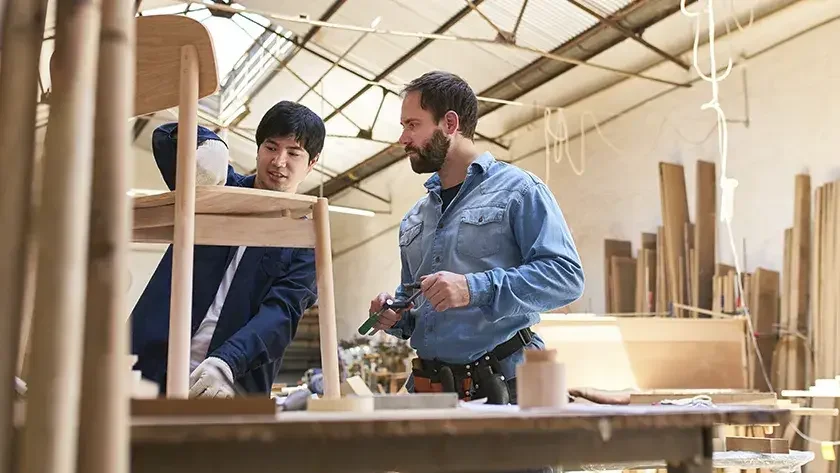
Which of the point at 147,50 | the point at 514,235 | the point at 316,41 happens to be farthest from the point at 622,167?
the point at 147,50

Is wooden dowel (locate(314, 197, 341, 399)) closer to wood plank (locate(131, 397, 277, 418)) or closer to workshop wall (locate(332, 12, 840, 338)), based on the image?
wood plank (locate(131, 397, 277, 418))

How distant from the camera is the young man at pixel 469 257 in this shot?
1.90 metres

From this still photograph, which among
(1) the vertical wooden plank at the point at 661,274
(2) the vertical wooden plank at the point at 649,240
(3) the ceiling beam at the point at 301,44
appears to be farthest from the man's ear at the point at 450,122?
(3) the ceiling beam at the point at 301,44

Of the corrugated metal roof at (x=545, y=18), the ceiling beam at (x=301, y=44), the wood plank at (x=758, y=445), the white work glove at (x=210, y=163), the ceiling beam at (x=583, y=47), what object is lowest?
the wood plank at (x=758, y=445)

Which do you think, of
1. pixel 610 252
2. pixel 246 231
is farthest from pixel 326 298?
pixel 610 252

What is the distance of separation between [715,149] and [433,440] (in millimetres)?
7058

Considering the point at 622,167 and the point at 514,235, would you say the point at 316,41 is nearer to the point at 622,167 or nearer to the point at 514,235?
the point at 622,167

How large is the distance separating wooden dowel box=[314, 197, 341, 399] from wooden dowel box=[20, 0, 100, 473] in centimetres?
103

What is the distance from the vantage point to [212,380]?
68.8 inches

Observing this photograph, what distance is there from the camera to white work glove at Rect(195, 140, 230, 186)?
5.80 feet

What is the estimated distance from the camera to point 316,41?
9625 millimetres

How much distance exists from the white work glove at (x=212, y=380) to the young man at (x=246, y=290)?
0.02m

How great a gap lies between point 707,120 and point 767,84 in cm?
70

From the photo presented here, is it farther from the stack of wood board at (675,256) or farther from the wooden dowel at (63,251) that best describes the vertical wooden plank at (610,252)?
the wooden dowel at (63,251)
